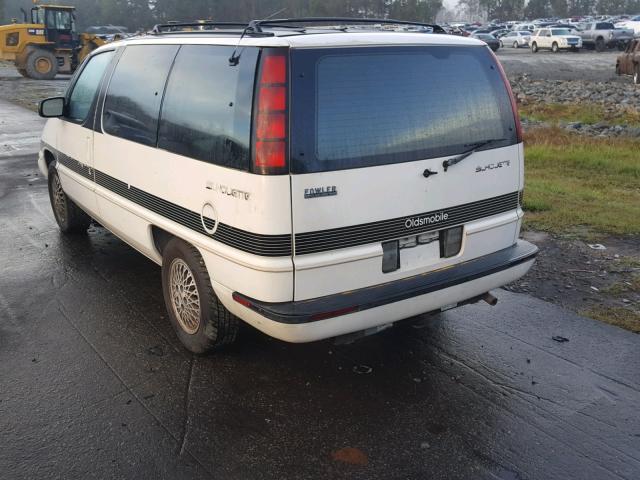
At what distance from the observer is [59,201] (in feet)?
22.8

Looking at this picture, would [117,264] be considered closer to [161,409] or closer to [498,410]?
[161,409]

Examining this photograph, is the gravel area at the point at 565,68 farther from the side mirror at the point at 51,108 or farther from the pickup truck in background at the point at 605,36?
the side mirror at the point at 51,108

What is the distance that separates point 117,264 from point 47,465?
121 inches

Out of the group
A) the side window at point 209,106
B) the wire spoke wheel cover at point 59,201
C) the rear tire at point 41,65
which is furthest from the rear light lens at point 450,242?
the rear tire at point 41,65

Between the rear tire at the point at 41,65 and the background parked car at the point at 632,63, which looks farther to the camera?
the rear tire at the point at 41,65

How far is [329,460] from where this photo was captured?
10.9ft

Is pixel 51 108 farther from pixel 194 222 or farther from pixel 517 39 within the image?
pixel 517 39

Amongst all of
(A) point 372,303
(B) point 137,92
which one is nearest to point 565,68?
(B) point 137,92

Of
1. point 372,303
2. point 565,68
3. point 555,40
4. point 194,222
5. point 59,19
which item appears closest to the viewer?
point 372,303

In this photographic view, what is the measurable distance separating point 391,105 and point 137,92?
79.9 inches

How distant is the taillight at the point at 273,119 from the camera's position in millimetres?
3354

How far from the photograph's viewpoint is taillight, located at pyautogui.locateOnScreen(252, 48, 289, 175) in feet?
11.0

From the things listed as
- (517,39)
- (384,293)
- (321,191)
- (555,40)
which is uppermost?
(517,39)

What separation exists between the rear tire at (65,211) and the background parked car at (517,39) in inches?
2084
